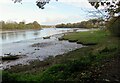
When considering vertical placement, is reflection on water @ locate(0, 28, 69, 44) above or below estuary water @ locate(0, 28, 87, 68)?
below

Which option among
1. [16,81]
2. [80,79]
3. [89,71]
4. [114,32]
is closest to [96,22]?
[89,71]

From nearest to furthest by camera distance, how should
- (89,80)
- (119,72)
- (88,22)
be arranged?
(89,80), (119,72), (88,22)

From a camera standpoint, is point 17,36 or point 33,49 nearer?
point 33,49

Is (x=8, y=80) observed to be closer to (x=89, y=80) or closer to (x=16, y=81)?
(x=16, y=81)

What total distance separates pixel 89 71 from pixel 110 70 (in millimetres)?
1041

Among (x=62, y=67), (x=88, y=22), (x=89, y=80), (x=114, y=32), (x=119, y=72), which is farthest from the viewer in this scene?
(x=114, y=32)

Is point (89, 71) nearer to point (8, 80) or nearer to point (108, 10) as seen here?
point (108, 10)

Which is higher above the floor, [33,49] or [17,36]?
[33,49]

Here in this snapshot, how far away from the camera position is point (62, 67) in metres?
13.9

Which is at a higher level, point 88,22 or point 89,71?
point 88,22

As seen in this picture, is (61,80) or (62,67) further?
(62,67)

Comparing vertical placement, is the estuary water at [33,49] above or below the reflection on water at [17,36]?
above

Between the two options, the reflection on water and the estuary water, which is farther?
the reflection on water

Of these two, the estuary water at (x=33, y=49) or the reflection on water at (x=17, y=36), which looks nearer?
the estuary water at (x=33, y=49)
